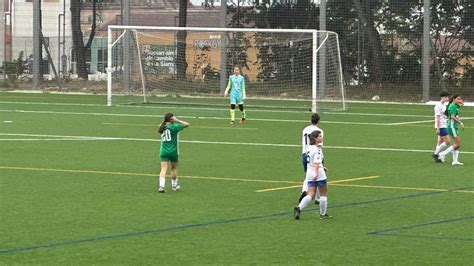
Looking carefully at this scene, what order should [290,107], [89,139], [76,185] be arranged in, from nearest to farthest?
[76,185] < [89,139] < [290,107]

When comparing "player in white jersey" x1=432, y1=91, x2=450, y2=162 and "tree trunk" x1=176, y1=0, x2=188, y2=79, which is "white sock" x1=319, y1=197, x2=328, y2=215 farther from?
"tree trunk" x1=176, y1=0, x2=188, y2=79

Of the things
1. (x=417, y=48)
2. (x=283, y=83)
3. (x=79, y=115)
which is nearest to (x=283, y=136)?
(x=79, y=115)

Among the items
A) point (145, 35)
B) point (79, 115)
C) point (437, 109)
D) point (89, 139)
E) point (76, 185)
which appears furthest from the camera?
point (145, 35)

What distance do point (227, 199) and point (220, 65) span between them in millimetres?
36412

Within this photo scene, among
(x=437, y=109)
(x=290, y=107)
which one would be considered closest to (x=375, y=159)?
(x=437, y=109)

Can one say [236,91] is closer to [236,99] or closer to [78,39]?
[236,99]

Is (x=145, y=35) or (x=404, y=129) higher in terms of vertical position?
(x=145, y=35)

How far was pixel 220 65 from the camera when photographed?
178 feet

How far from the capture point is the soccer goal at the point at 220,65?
49656mm

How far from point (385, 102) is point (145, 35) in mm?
11340

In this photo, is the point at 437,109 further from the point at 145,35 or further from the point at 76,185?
the point at 145,35

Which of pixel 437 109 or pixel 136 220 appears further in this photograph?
pixel 437 109

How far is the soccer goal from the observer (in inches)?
1955

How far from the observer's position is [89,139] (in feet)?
97.6
